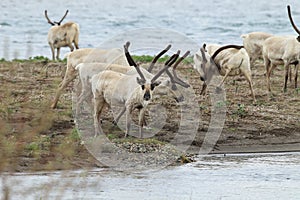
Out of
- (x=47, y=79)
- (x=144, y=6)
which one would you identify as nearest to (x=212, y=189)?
(x=47, y=79)

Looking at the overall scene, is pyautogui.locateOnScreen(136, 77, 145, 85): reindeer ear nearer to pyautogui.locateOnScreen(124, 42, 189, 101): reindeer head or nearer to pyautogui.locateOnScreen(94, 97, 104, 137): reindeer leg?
pyautogui.locateOnScreen(124, 42, 189, 101): reindeer head

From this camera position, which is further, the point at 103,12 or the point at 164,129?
the point at 103,12

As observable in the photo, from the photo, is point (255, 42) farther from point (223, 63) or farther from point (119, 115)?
point (119, 115)

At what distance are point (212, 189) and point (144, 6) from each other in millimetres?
37948

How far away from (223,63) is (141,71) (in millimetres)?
3002

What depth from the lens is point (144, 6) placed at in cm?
4644

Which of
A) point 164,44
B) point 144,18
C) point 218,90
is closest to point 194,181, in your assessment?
point 218,90

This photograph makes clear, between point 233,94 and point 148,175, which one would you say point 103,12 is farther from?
point 148,175

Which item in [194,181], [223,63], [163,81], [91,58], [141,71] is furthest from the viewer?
[223,63]

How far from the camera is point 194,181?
9.40 metres

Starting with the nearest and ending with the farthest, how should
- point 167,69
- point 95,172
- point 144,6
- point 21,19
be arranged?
point 95,172 → point 167,69 → point 21,19 → point 144,6

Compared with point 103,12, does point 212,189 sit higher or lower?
higher

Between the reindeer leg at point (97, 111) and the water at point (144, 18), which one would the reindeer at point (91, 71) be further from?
the water at point (144, 18)

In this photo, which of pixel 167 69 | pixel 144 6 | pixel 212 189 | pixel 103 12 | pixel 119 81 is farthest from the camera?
pixel 144 6
